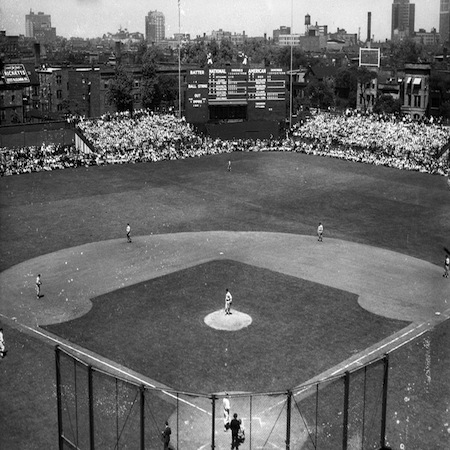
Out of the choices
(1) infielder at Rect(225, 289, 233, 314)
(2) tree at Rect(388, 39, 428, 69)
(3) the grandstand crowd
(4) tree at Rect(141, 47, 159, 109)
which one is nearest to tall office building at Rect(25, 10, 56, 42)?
(4) tree at Rect(141, 47, 159, 109)

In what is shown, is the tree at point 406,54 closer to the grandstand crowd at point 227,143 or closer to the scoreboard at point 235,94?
the grandstand crowd at point 227,143

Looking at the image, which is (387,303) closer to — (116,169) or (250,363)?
(250,363)

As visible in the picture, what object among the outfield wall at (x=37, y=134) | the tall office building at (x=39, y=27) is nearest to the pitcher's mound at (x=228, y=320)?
the outfield wall at (x=37, y=134)

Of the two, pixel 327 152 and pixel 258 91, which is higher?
pixel 258 91

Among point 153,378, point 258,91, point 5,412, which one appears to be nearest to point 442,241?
point 153,378

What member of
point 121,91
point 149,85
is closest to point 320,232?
point 121,91

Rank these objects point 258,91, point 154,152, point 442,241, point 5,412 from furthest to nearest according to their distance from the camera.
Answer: point 258,91
point 154,152
point 442,241
point 5,412
